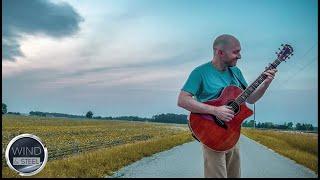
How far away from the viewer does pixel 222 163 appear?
6258 mm

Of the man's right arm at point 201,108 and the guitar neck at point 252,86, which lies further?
the guitar neck at point 252,86

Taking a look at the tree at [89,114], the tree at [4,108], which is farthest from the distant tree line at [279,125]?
the tree at [4,108]

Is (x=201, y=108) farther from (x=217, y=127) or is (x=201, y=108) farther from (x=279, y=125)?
(x=279, y=125)

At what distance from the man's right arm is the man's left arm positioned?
10.0 inches

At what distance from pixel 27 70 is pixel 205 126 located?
5.90 ft

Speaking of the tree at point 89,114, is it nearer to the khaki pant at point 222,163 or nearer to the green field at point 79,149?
the green field at point 79,149

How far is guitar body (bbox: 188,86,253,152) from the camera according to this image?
623 centimetres

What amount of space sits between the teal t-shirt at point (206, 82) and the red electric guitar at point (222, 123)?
0.05 m

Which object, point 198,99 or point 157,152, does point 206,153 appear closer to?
point 198,99

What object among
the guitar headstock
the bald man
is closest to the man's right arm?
the bald man

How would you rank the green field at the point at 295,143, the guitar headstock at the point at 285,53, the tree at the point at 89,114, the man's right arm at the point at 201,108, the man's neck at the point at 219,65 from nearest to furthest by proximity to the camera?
the man's right arm at the point at 201,108
the man's neck at the point at 219,65
the guitar headstock at the point at 285,53
the green field at the point at 295,143
the tree at the point at 89,114

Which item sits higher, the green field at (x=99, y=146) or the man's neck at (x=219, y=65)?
the man's neck at (x=219, y=65)

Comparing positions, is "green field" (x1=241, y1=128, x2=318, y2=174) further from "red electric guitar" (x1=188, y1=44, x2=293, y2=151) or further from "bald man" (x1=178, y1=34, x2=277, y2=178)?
"bald man" (x1=178, y1=34, x2=277, y2=178)

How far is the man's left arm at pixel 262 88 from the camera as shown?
20.8 feet
